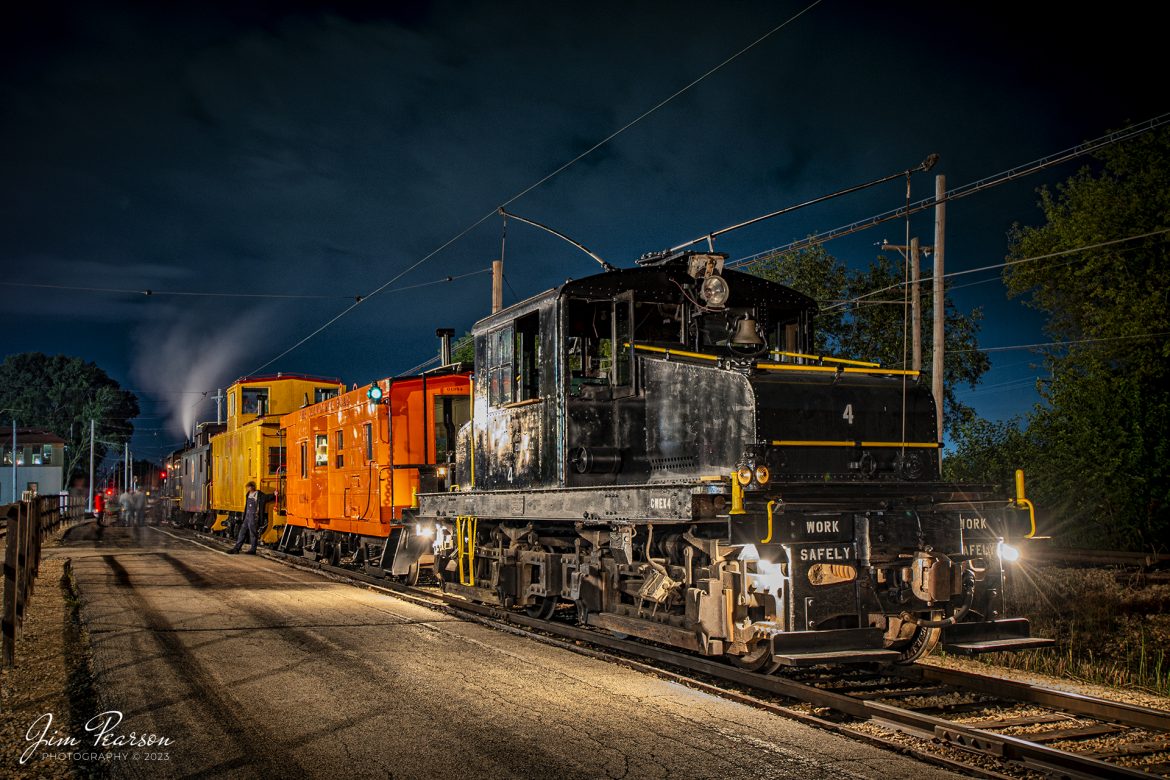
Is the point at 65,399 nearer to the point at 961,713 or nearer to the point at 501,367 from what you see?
the point at 501,367

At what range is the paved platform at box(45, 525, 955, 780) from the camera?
214 inches

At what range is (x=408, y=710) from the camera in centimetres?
671

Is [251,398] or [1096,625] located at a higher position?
[251,398]

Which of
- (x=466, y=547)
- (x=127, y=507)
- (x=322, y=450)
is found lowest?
(x=127, y=507)

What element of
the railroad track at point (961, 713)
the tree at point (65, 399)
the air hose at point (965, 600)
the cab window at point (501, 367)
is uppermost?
the tree at point (65, 399)

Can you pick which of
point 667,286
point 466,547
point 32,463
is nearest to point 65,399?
point 32,463

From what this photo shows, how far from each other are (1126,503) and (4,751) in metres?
21.4

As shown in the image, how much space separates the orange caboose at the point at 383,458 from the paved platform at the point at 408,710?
13.3 ft

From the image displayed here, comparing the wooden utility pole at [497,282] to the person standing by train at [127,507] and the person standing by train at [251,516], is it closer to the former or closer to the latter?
the person standing by train at [251,516]

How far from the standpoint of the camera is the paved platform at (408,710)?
545 cm

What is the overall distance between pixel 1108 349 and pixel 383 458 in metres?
22.3

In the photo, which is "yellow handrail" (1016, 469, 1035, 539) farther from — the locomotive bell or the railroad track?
the locomotive bell

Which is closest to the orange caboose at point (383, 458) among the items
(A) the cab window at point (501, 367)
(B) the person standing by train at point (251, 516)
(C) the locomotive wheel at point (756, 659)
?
(A) the cab window at point (501, 367)

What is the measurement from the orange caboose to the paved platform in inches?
160
